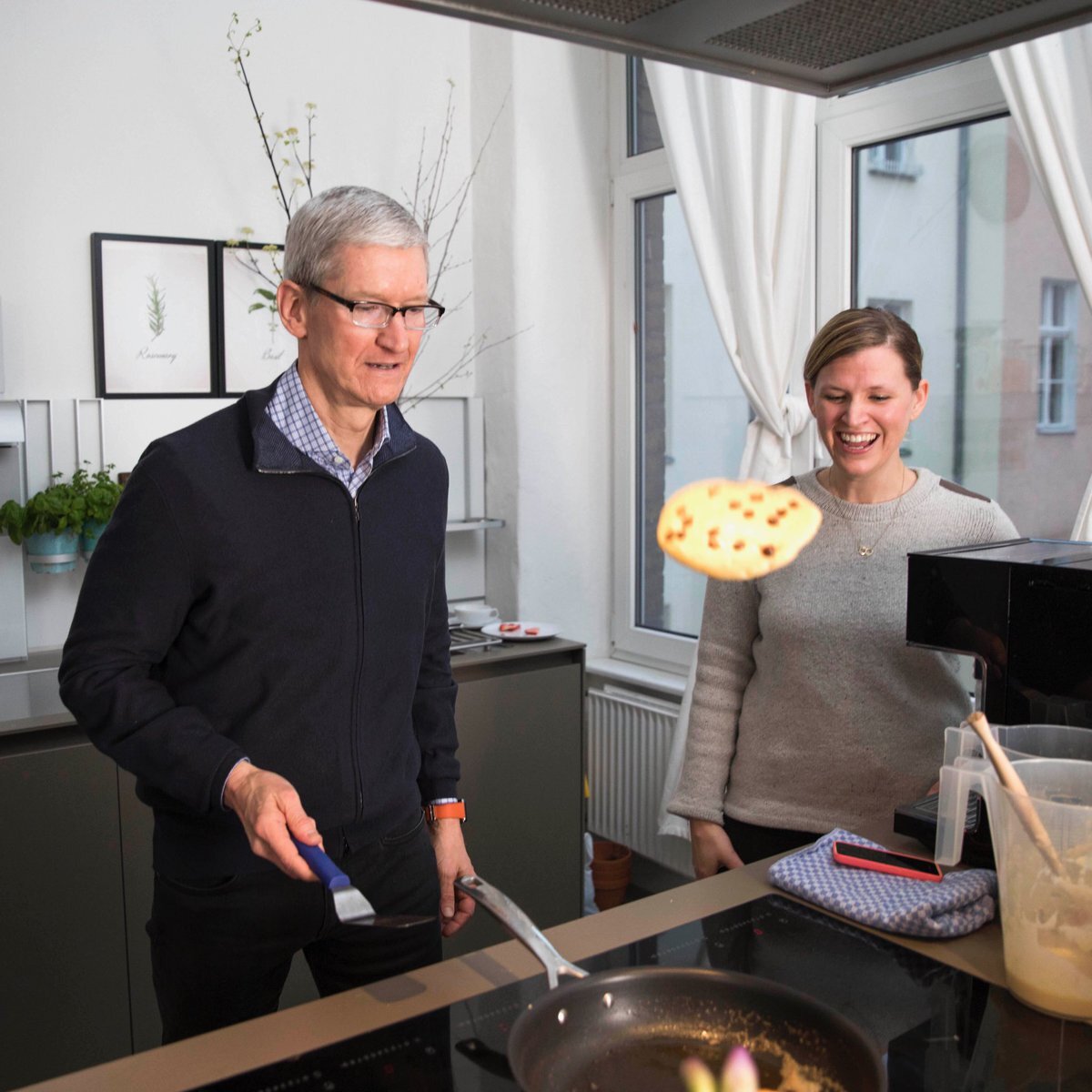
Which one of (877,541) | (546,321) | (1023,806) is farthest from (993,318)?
(1023,806)

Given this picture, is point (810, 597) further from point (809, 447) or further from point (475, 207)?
point (475, 207)

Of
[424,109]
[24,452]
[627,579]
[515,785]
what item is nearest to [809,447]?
[627,579]

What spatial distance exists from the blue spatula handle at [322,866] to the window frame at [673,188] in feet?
7.56

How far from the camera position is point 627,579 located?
396cm

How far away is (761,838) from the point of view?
1.80 m

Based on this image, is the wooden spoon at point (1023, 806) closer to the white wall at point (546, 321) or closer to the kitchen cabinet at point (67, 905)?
the kitchen cabinet at point (67, 905)

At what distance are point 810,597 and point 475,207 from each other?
246 cm

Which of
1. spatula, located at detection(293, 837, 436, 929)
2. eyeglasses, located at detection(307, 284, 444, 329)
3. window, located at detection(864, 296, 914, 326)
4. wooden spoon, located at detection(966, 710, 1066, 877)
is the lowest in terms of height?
spatula, located at detection(293, 837, 436, 929)

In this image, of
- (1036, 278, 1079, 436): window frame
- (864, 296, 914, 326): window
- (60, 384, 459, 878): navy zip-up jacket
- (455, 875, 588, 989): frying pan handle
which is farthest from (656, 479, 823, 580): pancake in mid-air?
(864, 296, 914, 326): window

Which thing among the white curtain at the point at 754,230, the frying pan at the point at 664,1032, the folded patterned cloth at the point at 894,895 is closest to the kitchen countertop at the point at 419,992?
the folded patterned cloth at the point at 894,895

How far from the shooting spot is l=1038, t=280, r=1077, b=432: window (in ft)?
8.78

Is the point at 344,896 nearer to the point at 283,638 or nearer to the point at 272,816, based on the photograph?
the point at 272,816

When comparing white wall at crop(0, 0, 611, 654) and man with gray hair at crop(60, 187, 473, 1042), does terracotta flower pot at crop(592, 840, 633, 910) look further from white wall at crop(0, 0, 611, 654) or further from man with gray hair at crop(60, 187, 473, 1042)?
man with gray hair at crop(60, 187, 473, 1042)

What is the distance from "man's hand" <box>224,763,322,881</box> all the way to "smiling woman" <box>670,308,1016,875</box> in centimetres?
74
